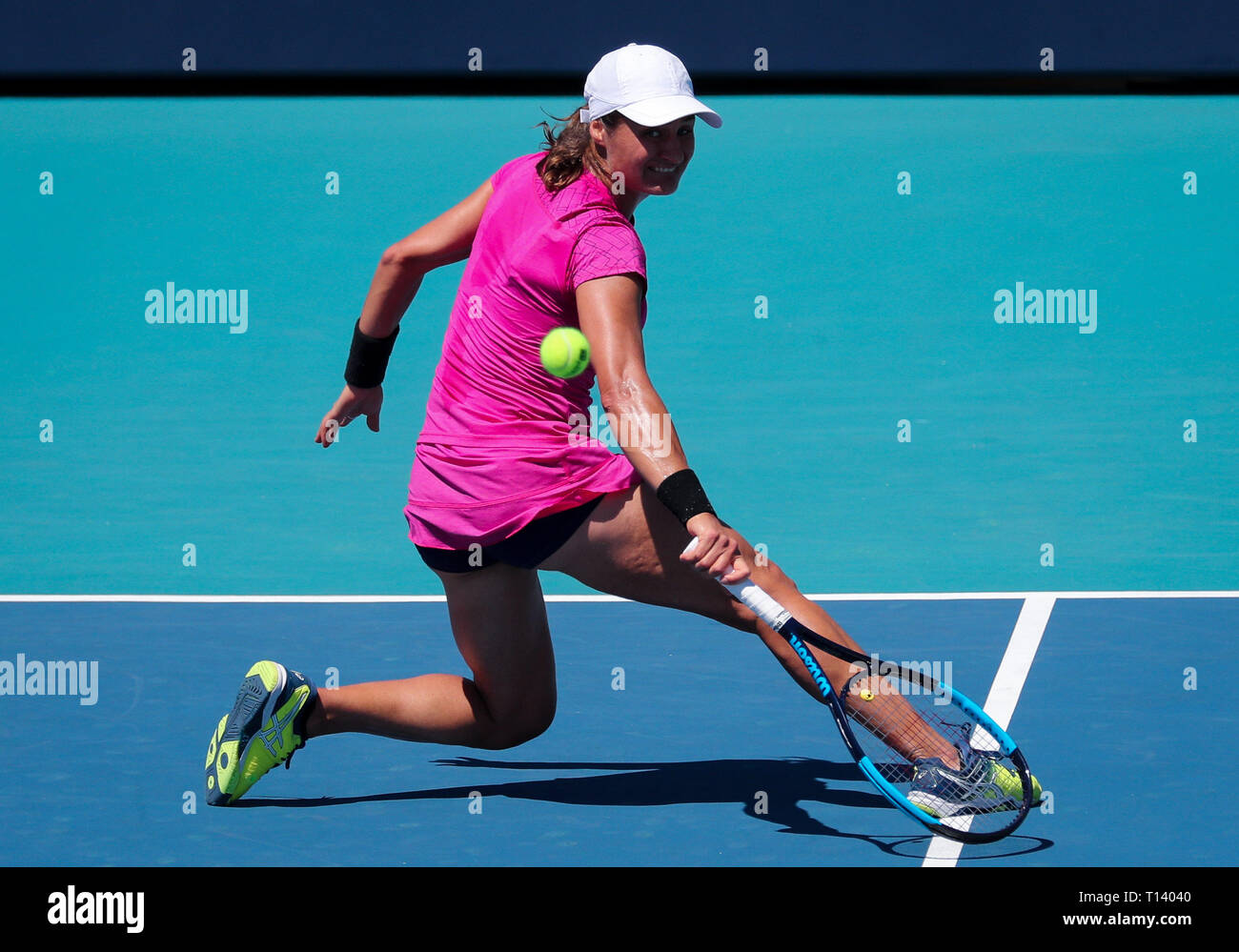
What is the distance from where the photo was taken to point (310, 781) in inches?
171

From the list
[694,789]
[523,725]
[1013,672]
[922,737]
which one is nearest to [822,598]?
[1013,672]

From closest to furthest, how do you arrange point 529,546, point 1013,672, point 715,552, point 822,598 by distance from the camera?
point 715,552
point 529,546
point 1013,672
point 822,598

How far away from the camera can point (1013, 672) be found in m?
5.37

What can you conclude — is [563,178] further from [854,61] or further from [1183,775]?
[854,61]

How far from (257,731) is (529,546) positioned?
87 cm

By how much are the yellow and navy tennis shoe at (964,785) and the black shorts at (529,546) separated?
0.92 metres

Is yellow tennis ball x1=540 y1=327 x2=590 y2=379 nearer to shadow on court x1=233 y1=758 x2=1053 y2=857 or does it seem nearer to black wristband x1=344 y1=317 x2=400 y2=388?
black wristband x1=344 y1=317 x2=400 y2=388

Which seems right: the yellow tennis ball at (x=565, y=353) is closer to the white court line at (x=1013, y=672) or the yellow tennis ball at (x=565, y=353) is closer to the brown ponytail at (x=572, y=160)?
the brown ponytail at (x=572, y=160)

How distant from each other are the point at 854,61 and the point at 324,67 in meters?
3.76

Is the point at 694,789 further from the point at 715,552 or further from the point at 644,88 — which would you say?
the point at 644,88

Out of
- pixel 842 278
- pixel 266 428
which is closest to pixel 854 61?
pixel 842 278

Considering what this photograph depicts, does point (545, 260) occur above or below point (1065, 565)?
above

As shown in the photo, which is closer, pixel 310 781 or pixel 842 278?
pixel 310 781

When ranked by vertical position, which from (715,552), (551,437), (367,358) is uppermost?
(367,358)
